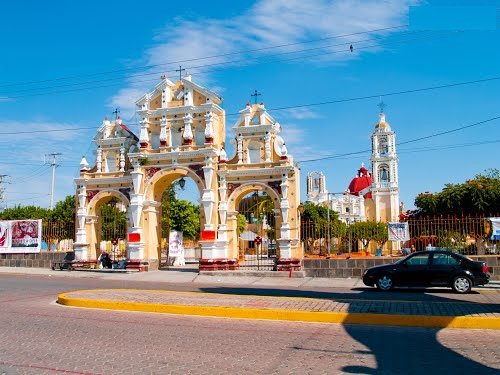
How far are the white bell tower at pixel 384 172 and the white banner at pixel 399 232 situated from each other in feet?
194

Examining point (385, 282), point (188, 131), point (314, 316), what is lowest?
point (314, 316)

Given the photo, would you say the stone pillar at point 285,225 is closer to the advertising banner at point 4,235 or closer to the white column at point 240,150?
the white column at point 240,150

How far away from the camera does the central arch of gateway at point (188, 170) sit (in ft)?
87.2

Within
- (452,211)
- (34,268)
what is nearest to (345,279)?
(34,268)

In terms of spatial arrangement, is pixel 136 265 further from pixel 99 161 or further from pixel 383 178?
pixel 383 178

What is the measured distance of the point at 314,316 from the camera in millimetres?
11305

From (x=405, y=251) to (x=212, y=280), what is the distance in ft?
39.0

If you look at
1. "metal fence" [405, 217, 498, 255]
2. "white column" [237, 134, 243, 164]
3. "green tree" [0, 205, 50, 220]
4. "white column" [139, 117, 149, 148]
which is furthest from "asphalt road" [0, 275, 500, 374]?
"green tree" [0, 205, 50, 220]

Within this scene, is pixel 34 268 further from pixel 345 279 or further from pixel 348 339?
pixel 348 339

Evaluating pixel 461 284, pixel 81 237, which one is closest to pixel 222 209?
pixel 81 237

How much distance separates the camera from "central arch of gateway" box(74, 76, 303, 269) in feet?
87.2

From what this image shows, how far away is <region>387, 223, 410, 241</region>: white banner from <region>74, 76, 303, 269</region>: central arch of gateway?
4514 millimetres

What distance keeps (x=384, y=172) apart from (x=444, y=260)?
6896 cm

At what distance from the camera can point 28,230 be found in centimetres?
3142
